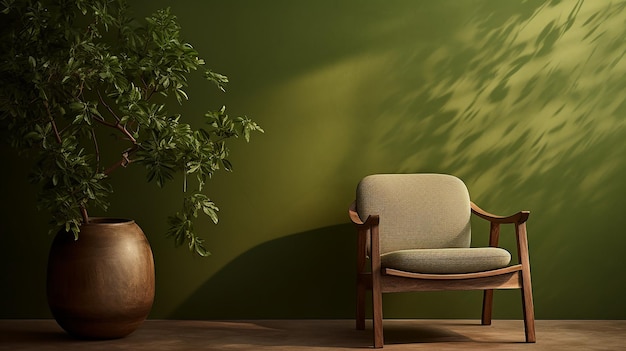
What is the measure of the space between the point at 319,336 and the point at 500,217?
1.14 meters

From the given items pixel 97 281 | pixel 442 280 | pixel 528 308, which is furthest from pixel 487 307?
pixel 97 281

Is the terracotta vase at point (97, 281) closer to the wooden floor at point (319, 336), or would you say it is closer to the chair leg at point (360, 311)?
the wooden floor at point (319, 336)

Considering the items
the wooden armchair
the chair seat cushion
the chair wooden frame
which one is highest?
the wooden armchair

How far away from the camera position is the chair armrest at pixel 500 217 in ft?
13.8

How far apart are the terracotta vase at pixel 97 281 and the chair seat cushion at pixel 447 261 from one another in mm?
1317

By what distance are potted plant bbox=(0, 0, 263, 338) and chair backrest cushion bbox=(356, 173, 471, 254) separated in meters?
0.80

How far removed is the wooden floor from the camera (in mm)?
4141

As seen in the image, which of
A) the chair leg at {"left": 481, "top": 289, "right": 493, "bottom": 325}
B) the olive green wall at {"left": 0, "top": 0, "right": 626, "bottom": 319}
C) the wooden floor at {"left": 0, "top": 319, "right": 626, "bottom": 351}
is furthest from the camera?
the olive green wall at {"left": 0, "top": 0, "right": 626, "bottom": 319}

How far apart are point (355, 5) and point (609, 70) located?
1.50m

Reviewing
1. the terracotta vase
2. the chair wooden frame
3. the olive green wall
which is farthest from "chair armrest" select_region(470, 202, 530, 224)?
the terracotta vase

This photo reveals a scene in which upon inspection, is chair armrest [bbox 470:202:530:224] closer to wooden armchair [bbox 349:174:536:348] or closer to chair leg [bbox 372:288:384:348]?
wooden armchair [bbox 349:174:536:348]

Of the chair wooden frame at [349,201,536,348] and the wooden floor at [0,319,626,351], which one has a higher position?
the chair wooden frame at [349,201,536,348]

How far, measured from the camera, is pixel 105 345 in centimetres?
416

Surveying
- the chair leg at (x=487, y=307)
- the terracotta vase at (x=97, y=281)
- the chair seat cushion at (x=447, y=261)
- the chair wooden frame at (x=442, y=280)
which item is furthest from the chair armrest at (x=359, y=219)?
the terracotta vase at (x=97, y=281)
